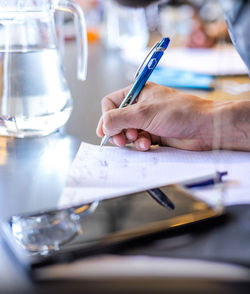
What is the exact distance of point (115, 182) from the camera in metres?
0.41

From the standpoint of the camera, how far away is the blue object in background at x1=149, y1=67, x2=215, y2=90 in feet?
3.01

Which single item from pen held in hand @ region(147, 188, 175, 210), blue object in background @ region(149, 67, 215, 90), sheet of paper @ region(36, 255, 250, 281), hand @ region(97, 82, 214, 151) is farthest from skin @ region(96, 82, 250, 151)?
blue object in background @ region(149, 67, 215, 90)

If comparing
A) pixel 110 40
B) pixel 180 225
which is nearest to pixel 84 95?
pixel 180 225

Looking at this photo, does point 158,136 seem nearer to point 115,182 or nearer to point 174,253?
point 115,182

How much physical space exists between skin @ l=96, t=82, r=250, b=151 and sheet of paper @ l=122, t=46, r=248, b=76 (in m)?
0.49

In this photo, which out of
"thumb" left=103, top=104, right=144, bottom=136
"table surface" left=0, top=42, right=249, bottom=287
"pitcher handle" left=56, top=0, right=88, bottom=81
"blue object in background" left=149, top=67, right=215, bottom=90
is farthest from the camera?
"blue object in background" left=149, top=67, right=215, bottom=90

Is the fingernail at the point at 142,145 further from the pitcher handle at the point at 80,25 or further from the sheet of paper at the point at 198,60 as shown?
the sheet of paper at the point at 198,60

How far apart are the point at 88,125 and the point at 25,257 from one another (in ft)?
1.30

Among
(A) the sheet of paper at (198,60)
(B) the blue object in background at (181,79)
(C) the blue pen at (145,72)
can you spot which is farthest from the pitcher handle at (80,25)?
(A) the sheet of paper at (198,60)

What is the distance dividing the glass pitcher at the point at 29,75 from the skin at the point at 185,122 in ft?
0.31

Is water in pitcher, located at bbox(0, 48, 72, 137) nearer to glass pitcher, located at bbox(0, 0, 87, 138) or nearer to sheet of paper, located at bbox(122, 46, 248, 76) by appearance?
glass pitcher, located at bbox(0, 0, 87, 138)

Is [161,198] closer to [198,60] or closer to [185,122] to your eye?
[185,122]

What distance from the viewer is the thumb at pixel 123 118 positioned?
1.65ft

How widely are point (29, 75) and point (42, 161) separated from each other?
0.41 ft
